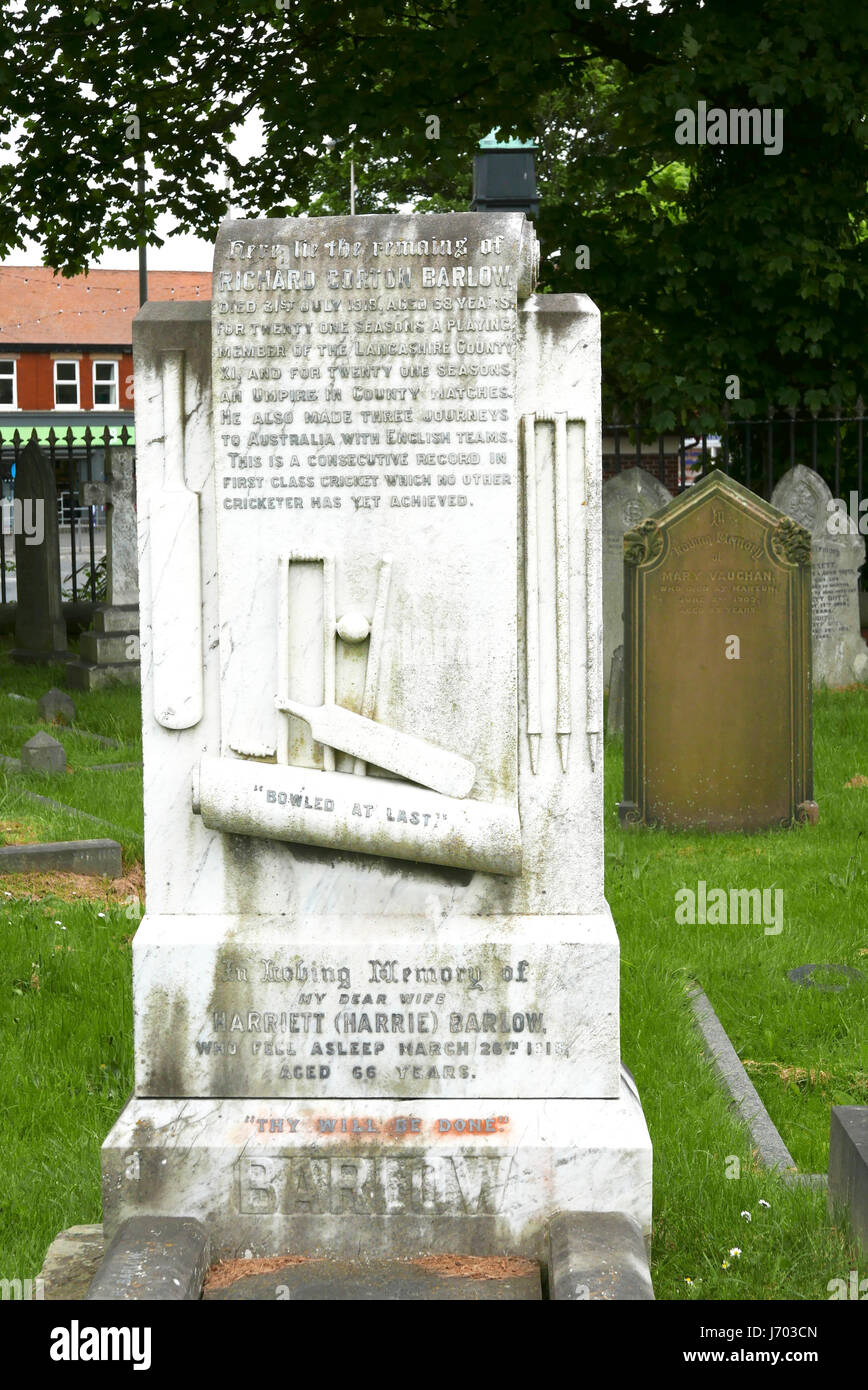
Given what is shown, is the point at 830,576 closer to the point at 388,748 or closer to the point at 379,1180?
the point at 388,748

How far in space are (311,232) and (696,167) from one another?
10.6 meters

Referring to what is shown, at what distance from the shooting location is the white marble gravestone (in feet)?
12.6

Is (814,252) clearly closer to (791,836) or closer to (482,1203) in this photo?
(791,836)

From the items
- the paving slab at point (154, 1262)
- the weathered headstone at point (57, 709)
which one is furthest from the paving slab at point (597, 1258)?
the weathered headstone at point (57, 709)

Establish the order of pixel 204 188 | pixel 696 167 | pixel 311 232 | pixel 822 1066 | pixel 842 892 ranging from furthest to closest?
pixel 204 188
pixel 696 167
pixel 842 892
pixel 822 1066
pixel 311 232

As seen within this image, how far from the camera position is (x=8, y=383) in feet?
154

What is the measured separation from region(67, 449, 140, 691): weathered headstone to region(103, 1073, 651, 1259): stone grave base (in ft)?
32.9

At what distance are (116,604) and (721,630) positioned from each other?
7.29 metres

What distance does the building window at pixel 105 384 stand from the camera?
47.1m

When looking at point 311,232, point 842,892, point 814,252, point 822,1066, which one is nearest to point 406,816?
point 311,232

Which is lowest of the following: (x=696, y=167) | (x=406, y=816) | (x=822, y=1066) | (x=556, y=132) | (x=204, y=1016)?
(x=822, y=1066)

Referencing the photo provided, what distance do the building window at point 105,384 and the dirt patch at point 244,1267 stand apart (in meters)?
45.1

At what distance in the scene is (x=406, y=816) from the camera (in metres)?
3.87

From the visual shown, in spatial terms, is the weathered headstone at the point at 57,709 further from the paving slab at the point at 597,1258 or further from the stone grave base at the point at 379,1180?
the paving slab at the point at 597,1258
